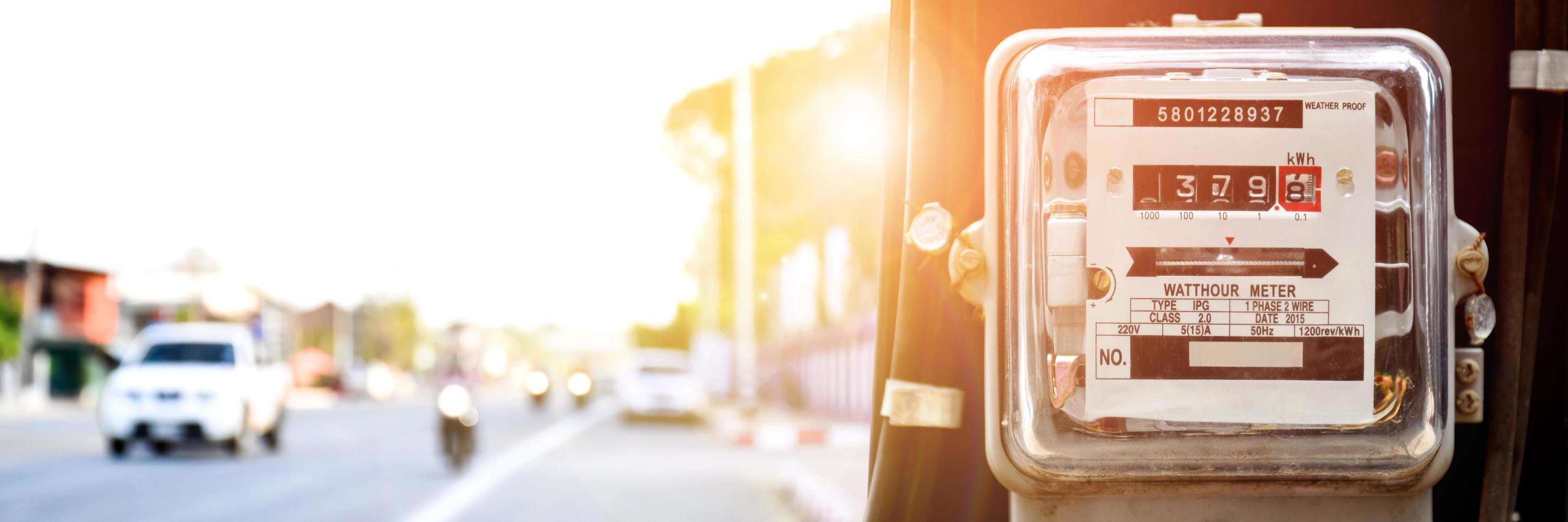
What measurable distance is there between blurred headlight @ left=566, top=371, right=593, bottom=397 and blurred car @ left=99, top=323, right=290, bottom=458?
2379 centimetres

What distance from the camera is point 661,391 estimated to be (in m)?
30.2

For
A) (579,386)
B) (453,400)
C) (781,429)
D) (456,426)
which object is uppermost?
(453,400)

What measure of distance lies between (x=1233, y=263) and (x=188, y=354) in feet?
59.2

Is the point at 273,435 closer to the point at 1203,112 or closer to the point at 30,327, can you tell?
the point at 1203,112

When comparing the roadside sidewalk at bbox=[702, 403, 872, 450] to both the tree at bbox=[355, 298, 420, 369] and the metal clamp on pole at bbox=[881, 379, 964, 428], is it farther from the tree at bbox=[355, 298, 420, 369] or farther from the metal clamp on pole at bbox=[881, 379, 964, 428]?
the tree at bbox=[355, 298, 420, 369]

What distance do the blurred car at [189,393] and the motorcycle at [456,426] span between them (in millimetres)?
3698

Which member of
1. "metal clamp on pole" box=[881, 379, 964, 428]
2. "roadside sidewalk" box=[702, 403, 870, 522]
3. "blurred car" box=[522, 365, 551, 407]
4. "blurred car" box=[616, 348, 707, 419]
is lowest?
"blurred car" box=[522, 365, 551, 407]

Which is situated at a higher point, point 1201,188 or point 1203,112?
point 1203,112

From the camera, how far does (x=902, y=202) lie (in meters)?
2.21

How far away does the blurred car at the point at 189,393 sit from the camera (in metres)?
16.8

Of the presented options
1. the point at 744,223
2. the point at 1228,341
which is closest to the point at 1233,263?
the point at 1228,341

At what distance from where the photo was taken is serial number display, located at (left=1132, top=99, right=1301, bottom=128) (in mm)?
1920

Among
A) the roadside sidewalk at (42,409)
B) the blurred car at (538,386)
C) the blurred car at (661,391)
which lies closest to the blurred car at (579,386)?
the blurred car at (538,386)

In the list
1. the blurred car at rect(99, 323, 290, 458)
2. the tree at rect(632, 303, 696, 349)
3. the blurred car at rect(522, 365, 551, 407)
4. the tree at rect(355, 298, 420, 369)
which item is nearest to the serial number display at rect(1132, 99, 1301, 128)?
the blurred car at rect(99, 323, 290, 458)
